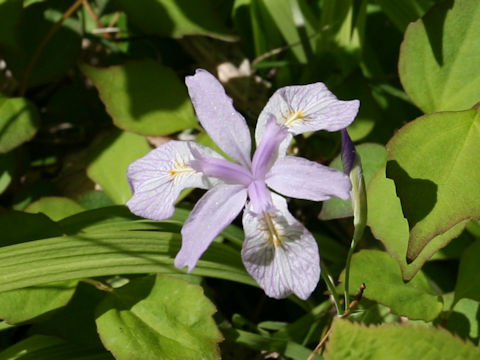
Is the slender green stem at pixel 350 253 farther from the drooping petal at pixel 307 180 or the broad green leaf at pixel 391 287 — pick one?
the drooping petal at pixel 307 180

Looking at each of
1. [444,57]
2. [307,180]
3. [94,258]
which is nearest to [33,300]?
[94,258]

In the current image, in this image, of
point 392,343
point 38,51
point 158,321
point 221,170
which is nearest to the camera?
point 392,343

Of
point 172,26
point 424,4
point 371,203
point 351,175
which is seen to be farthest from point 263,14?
point 351,175

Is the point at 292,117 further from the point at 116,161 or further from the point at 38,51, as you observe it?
the point at 38,51

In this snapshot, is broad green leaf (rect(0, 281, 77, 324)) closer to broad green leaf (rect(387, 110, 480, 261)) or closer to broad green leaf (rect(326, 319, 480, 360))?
broad green leaf (rect(326, 319, 480, 360))

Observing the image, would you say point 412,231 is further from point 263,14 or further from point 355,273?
point 263,14

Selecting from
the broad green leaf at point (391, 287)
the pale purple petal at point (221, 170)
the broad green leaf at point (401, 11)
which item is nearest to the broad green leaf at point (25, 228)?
the pale purple petal at point (221, 170)

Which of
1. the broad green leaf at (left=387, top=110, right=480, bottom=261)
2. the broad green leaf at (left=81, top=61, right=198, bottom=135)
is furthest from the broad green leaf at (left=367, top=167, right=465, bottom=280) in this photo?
the broad green leaf at (left=81, top=61, right=198, bottom=135)
